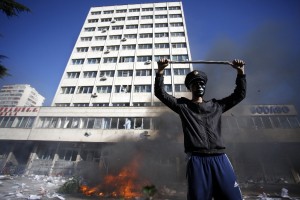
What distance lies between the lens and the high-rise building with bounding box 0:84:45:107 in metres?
102

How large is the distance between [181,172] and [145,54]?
23389mm

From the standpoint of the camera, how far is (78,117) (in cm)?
2314

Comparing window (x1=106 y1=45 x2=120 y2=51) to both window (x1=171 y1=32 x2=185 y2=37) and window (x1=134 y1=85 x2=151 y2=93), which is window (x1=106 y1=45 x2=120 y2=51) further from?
window (x1=171 y1=32 x2=185 y2=37)

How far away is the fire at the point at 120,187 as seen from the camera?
1060cm

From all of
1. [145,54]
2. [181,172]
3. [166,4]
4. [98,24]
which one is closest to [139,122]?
[181,172]

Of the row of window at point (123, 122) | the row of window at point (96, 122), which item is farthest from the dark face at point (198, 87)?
the row of window at point (96, 122)

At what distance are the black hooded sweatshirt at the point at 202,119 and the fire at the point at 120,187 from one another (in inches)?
396

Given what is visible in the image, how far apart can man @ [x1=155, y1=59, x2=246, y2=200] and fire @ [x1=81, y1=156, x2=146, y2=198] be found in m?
10.1

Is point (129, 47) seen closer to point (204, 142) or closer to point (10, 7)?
point (10, 7)

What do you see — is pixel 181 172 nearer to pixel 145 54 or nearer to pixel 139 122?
pixel 139 122

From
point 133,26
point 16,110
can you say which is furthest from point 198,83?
point 133,26

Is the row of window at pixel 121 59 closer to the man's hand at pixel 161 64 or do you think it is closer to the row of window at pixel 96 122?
the row of window at pixel 96 122

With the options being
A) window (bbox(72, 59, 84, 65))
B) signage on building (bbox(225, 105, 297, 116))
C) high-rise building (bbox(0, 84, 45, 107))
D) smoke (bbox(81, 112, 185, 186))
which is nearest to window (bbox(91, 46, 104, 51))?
window (bbox(72, 59, 84, 65))

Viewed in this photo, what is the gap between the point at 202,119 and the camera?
6.97 feet
